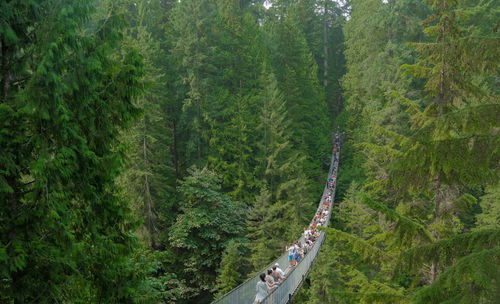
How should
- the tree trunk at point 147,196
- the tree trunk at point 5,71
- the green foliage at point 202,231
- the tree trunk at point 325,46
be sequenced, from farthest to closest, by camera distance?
the tree trunk at point 325,46 < the tree trunk at point 147,196 < the green foliage at point 202,231 < the tree trunk at point 5,71

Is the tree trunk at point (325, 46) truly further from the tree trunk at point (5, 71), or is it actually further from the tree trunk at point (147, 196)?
the tree trunk at point (5, 71)

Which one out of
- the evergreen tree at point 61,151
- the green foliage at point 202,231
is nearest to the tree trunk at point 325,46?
the green foliage at point 202,231

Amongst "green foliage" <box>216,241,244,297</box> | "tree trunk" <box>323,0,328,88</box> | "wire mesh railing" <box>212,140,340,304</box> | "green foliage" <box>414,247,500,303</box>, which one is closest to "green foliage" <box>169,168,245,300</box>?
"green foliage" <box>216,241,244,297</box>

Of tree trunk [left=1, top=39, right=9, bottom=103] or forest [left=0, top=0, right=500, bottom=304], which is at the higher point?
tree trunk [left=1, top=39, right=9, bottom=103]

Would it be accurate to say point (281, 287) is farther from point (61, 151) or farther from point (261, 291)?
point (61, 151)

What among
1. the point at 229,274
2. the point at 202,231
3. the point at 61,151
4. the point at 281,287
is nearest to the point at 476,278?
the point at 61,151

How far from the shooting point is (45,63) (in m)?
2.84

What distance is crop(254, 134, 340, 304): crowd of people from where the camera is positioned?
720 cm

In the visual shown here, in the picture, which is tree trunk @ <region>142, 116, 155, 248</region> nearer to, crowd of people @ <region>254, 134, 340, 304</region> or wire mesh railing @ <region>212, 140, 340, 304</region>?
crowd of people @ <region>254, 134, 340, 304</region>

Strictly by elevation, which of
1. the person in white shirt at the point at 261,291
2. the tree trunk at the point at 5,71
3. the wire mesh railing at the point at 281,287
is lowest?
the wire mesh railing at the point at 281,287

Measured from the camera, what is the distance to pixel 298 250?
11.9 meters

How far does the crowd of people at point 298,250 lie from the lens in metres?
7.20

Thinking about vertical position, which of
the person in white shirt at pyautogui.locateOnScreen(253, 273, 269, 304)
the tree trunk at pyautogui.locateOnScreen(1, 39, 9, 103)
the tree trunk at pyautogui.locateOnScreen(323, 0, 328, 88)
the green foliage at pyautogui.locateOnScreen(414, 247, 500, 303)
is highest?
the tree trunk at pyautogui.locateOnScreen(323, 0, 328, 88)

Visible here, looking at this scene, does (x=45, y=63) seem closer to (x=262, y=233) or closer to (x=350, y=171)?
(x=262, y=233)
